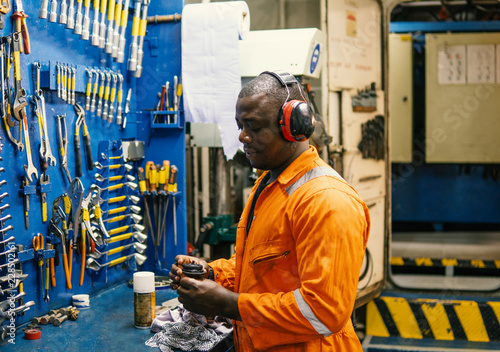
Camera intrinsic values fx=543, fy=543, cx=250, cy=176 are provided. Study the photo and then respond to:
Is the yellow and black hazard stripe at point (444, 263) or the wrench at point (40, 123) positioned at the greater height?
the wrench at point (40, 123)

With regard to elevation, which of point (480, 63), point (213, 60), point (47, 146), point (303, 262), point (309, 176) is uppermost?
point (480, 63)

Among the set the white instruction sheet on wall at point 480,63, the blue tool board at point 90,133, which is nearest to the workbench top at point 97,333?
the blue tool board at point 90,133

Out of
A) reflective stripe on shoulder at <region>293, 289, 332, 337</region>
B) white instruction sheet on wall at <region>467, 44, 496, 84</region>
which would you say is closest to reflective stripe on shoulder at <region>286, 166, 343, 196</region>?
reflective stripe on shoulder at <region>293, 289, 332, 337</region>

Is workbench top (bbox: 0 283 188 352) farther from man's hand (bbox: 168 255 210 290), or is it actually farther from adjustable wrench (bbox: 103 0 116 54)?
adjustable wrench (bbox: 103 0 116 54)

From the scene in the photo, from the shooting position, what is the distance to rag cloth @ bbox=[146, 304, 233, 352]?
2.02 metres

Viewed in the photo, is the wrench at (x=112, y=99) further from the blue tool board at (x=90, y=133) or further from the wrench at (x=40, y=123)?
the wrench at (x=40, y=123)

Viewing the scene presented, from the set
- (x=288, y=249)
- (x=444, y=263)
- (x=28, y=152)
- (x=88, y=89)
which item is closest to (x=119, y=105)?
(x=88, y=89)

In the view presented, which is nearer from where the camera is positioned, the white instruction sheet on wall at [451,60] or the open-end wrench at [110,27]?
the open-end wrench at [110,27]

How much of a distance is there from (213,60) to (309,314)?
182 centimetres

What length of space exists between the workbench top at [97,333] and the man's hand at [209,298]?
451 millimetres

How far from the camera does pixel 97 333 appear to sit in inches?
85.2

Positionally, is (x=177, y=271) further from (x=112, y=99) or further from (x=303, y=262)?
(x=112, y=99)

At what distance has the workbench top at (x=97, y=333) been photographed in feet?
6.61

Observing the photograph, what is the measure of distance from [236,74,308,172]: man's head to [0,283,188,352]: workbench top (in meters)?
0.86
